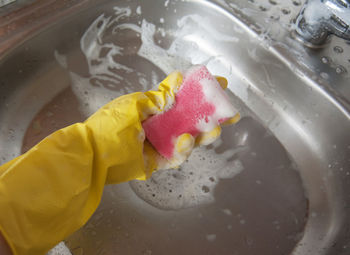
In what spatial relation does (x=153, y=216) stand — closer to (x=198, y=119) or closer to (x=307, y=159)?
(x=198, y=119)

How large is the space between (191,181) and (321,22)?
0.44 m

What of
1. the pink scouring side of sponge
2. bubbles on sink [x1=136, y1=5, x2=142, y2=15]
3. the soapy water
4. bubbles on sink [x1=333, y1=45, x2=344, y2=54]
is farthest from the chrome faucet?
bubbles on sink [x1=136, y1=5, x2=142, y2=15]

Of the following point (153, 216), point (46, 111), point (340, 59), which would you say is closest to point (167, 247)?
point (153, 216)

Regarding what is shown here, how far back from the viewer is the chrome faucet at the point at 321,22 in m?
0.67

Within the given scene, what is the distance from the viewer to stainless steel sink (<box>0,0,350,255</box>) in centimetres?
72

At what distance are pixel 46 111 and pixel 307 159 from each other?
2.05ft

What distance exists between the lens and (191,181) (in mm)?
779

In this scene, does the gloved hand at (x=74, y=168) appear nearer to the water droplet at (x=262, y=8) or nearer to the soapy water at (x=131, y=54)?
the soapy water at (x=131, y=54)

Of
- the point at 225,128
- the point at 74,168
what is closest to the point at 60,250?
the point at 74,168

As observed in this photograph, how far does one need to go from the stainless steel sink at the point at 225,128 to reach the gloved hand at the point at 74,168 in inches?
5.4

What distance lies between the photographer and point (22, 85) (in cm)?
81

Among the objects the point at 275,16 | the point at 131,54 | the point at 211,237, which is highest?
the point at 275,16

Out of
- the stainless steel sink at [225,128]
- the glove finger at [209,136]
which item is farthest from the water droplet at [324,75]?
the glove finger at [209,136]

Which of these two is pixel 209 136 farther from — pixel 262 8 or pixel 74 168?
pixel 262 8
